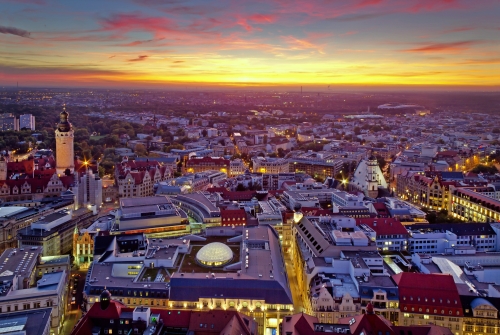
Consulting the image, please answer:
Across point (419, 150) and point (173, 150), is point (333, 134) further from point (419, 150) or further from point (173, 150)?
point (173, 150)

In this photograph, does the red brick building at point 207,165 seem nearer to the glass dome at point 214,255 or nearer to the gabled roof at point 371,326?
the glass dome at point 214,255

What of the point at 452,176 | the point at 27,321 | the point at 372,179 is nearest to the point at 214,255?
A: the point at 27,321

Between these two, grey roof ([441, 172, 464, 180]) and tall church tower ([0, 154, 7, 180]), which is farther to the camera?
grey roof ([441, 172, 464, 180])

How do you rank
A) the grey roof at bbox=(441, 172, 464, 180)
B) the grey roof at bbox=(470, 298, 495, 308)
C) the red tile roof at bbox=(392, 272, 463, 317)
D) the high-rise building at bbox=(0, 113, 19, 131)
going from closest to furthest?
the grey roof at bbox=(470, 298, 495, 308)
the red tile roof at bbox=(392, 272, 463, 317)
the grey roof at bbox=(441, 172, 464, 180)
the high-rise building at bbox=(0, 113, 19, 131)

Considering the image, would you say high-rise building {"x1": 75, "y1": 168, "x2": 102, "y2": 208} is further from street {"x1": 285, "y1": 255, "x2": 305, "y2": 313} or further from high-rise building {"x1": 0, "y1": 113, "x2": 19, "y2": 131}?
high-rise building {"x1": 0, "y1": 113, "x2": 19, "y2": 131}

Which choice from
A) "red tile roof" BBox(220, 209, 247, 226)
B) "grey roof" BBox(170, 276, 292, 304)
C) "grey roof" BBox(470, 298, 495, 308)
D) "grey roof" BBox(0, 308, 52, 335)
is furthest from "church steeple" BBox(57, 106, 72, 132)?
"grey roof" BBox(470, 298, 495, 308)

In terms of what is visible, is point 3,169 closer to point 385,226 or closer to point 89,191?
point 89,191
